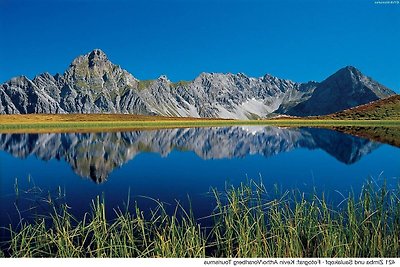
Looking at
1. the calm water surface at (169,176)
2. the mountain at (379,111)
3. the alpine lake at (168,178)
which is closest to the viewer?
the alpine lake at (168,178)

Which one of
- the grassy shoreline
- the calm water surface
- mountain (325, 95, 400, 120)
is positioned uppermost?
mountain (325, 95, 400, 120)

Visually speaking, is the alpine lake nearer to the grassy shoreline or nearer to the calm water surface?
the calm water surface

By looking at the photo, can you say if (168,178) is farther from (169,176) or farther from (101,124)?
(101,124)

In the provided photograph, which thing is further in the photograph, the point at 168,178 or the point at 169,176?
the point at 169,176

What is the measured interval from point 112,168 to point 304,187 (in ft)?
23.4

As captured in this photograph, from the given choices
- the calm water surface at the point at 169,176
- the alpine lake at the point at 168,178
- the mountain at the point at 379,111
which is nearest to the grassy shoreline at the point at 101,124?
the mountain at the point at 379,111

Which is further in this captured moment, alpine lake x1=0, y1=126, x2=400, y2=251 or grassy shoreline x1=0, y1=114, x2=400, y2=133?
grassy shoreline x1=0, y1=114, x2=400, y2=133

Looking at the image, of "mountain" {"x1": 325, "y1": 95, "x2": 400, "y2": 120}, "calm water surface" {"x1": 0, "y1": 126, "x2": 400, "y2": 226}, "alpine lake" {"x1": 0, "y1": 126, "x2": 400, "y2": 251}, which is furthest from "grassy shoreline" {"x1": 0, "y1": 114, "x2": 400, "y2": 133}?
"alpine lake" {"x1": 0, "y1": 126, "x2": 400, "y2": 251}

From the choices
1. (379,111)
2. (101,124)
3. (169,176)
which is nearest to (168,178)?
(169,176)

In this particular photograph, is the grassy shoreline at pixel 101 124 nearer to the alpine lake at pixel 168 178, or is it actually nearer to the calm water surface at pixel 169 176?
the calm water surface at pixel 169 176

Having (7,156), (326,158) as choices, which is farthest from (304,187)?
(7,156)

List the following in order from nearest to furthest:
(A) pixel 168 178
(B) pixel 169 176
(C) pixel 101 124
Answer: (A) pixel 168 178 → (B) pixel 169 176 → (C) pixel 101 124

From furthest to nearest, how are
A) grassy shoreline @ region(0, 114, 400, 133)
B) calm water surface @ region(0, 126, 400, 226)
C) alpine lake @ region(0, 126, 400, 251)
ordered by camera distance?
grassy shoreline @ region(0, 114, 400, 133) → calm water surface @ region(0, 126, 400, 226) → alpine lake @ region(0, 126, 400, 251)

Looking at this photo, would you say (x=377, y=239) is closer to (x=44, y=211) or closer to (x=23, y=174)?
(x=44, y=211)
